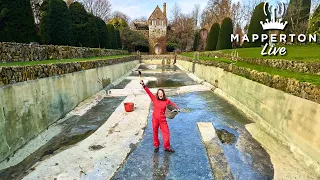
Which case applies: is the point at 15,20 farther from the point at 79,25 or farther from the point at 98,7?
the point at 98,7

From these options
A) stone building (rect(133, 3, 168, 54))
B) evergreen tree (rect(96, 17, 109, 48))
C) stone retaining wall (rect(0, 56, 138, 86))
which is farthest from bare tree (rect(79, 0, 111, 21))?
stone retaining wall (rect(0, 56, 138, 86))

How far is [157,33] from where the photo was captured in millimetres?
54312

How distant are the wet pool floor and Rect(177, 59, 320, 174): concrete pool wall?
63 centimetres

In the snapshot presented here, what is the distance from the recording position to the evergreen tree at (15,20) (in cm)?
1377

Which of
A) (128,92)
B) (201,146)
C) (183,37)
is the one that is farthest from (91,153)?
(183,37)

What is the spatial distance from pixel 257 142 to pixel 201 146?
1.53 meters

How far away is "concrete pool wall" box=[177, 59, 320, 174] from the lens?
193 inches

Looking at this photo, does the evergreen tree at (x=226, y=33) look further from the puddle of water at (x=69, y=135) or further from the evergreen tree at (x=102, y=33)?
the puddle of water at (x=69, y=135)

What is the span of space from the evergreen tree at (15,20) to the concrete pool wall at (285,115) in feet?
40.5

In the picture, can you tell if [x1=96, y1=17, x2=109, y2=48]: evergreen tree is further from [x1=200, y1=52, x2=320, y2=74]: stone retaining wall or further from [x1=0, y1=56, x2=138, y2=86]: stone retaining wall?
[x1=200, y1=52, x2=320, y2=74]: stone retaining wall

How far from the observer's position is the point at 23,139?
582cm

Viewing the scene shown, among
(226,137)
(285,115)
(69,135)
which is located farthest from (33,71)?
(285,115)

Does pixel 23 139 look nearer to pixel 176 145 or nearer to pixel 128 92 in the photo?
pixel 176 145

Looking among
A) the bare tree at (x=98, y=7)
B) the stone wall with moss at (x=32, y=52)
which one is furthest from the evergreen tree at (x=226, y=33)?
the bare tree at (x=98, y=7)
